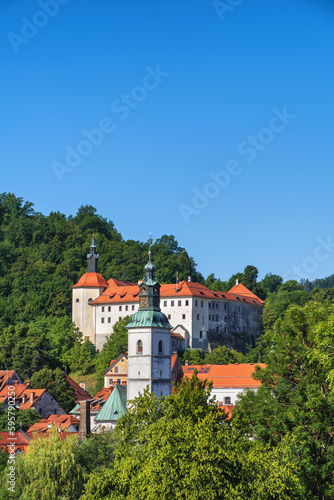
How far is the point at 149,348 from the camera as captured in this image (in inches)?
2660

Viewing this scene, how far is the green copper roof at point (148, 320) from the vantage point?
68.4 m

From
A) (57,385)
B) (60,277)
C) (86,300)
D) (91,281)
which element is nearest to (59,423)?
(57,385)

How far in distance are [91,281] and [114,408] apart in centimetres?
4507

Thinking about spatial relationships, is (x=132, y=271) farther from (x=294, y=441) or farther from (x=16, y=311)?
(x=294, y=441)

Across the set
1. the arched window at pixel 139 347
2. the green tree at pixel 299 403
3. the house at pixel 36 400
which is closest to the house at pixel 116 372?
the house at pixel 36 400

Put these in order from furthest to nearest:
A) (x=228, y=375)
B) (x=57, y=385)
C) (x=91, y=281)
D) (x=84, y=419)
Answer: (x=91, y=281) < (x=57, y=385) < (x=228, y=375) < (x=84, y=419)

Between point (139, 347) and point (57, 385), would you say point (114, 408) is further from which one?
point (57, 385)

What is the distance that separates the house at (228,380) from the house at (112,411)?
10080mm

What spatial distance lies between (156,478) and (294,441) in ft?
24.1

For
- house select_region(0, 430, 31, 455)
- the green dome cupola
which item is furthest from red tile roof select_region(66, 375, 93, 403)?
house select_region(0, 430, 31, 455)

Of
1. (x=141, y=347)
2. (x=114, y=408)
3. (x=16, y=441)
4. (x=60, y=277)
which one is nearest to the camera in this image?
(x=16, y=441)

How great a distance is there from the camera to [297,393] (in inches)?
1455

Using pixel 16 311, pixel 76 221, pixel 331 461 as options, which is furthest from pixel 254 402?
pixel 76 221

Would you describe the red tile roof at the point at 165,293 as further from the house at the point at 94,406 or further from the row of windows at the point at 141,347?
the row of windows at the point at 141,347
